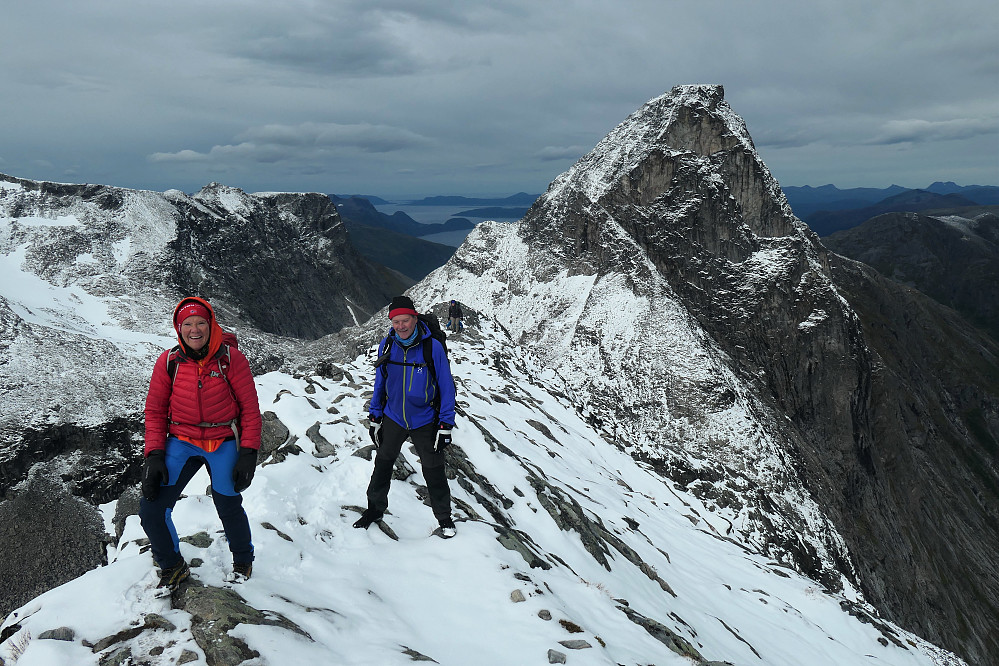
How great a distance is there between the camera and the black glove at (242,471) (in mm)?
5676

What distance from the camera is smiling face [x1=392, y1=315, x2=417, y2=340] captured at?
23.7 ft

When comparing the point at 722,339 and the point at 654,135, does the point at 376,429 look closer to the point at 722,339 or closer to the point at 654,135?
the point at 722,339

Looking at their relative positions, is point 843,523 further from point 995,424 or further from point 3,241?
point 995,424

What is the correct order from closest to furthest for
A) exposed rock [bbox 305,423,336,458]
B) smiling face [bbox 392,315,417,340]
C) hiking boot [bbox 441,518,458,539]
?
smiling face [bbox 392,315,417,340], hiking boot [bbox 441,518,458,539], exposed rock [bbox 305,423,336,458]

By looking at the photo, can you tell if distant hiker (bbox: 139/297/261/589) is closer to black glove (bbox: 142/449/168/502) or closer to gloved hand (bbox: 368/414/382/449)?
black glove (bbox: 142/449/168/502)

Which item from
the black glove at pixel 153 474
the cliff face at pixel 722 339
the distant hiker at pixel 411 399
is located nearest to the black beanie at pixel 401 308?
the distant hiker at pixel 411 399

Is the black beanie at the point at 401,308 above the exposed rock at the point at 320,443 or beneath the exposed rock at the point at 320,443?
above

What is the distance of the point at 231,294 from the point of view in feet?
293

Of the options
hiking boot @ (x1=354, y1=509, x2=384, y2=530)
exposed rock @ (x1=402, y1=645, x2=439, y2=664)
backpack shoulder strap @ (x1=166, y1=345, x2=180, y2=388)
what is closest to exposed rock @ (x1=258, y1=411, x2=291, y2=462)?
hiking boot @ (x1=354, y1=509, x2=384, y2=530)

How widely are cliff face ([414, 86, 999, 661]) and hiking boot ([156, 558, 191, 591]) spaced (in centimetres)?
3125

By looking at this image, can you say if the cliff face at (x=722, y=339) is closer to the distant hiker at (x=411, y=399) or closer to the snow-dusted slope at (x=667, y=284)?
the snow-dusted slope at (x=667, y=284)

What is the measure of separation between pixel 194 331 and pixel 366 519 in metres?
4.17

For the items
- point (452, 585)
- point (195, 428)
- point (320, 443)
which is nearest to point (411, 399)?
point (452, 585)

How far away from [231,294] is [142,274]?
1948 cm
